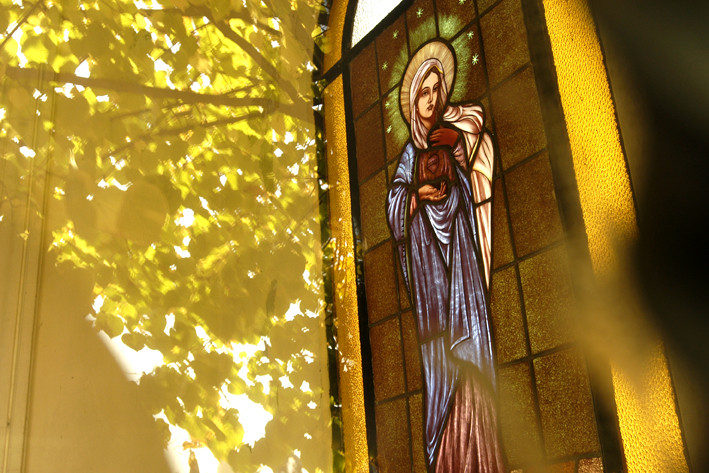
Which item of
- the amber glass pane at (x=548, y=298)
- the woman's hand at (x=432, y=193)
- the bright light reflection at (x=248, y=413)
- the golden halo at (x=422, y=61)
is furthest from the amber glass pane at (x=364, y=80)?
the bright light reflection at (x=248, y=413)

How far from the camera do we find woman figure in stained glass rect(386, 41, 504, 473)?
2.91 m

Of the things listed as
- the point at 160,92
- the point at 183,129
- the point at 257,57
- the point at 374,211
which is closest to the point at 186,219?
the point at 183,129

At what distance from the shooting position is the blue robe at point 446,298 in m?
2.96

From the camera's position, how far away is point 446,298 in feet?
10.3

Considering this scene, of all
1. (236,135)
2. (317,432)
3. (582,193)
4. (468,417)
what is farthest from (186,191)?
(582,193)

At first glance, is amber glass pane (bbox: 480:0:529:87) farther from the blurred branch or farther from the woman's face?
the blurred branch

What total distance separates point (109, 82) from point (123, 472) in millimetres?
1885

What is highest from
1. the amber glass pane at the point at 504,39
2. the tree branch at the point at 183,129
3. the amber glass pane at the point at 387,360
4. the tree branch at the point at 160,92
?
the tree branch at the point at 160,92

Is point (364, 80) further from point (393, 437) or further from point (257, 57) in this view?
point (393, 437)

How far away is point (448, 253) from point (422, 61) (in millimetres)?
920

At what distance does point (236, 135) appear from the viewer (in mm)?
4047

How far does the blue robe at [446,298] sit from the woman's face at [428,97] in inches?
10.1

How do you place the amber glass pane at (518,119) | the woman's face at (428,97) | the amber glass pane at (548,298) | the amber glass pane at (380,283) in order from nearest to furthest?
the amber glass pane at (548,298) → the amber glass pane at (518,119) → the woman's face at (428,97) → the amber glass pane at (380,283)

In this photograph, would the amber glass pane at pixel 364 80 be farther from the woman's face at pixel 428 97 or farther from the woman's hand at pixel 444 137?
the woman's hand at pixel 444 137
